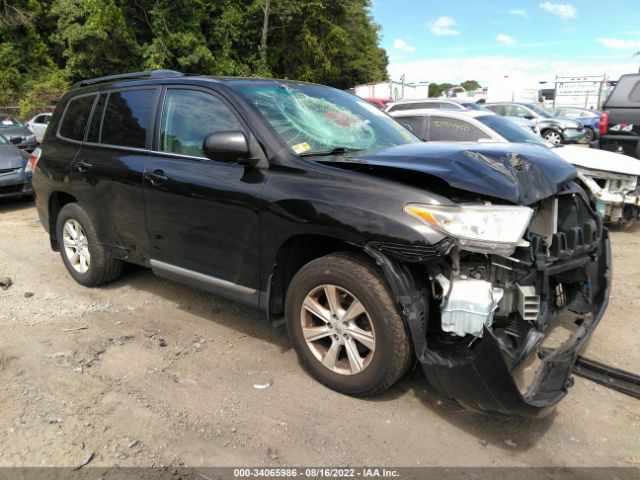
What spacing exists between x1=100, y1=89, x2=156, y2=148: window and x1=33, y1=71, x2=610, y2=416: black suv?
16 millimetres

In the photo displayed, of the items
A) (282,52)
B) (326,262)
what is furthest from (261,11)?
(326,262)

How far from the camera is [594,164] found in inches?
255

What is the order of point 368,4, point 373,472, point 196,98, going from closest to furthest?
point 373,472, point 196,98, point 368,4

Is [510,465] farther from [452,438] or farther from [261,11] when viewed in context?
[261,11]

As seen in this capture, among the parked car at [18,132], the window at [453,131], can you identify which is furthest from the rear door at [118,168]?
the parked car at [18,132]

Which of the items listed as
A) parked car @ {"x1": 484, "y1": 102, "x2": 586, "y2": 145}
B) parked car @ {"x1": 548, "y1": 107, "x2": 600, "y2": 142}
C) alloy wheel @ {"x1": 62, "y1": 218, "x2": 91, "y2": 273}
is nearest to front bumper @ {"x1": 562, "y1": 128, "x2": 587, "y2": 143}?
parked car @ {"x1": 484, "y1": 102, "x2": 586, "y2": 145}

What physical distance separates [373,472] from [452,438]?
0.51 meters

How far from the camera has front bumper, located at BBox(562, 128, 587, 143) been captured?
61.5 feet

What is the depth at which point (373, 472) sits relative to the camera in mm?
2467

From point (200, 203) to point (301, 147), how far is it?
80cm

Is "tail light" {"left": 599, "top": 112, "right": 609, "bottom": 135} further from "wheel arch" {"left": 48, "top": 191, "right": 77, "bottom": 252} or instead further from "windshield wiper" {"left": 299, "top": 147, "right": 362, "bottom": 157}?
"wheel arch" {"left": 48, "top": 191, "right": 77, "bottom": 252}

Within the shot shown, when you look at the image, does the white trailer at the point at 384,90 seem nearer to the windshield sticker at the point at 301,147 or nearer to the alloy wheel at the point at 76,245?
the alloy wheel at the point at 76,245

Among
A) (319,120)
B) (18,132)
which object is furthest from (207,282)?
(18,132)

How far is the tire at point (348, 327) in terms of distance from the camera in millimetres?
2701
